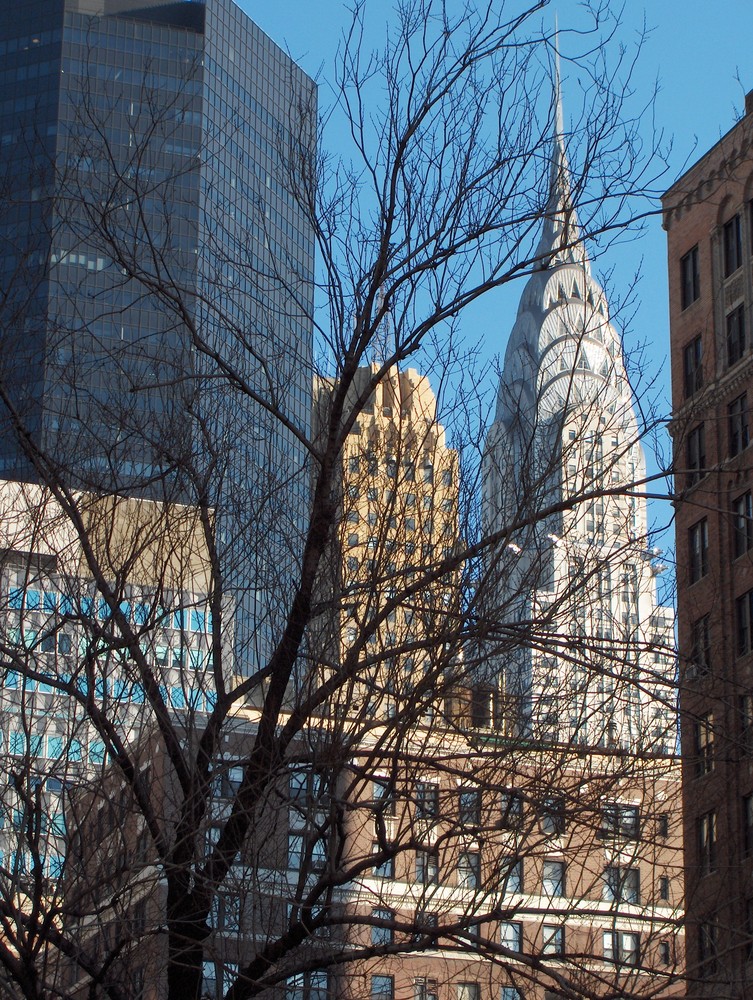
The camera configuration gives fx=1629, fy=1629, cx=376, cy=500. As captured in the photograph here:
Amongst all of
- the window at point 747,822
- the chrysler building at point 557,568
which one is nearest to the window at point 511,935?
the chrysler building at point 557,568

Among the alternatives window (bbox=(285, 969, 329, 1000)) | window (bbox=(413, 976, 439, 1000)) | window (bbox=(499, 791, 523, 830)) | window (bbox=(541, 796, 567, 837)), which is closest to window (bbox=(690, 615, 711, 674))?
window (bbox=(541, 796, 567, 837))

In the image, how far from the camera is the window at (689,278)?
55594 millimetres

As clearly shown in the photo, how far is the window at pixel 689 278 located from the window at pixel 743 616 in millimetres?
11853

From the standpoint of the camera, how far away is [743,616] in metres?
48.7

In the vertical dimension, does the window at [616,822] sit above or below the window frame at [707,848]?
below

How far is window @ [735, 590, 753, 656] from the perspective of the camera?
47.7 meters

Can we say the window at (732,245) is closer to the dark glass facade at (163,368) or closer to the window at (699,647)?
the dark glass facade at (163,368)

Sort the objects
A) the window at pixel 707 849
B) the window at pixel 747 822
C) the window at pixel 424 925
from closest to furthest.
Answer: the window at pixel 424 925 → the window at pixel 707 849 → the window at pixel 747 822

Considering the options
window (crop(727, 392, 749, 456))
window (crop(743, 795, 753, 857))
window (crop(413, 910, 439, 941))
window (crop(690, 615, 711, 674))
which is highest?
window (crop(727, 392, 749, 456))

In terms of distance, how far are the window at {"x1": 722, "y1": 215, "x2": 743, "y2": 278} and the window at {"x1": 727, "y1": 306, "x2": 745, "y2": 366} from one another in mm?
1482

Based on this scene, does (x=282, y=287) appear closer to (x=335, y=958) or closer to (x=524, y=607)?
(x=524, y=607)

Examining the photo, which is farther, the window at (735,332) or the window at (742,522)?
the window at (735,332)

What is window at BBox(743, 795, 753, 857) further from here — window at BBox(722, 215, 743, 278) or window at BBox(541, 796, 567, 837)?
window at BBox(541, 796, 567, 837)

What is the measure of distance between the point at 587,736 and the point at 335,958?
3009mm
